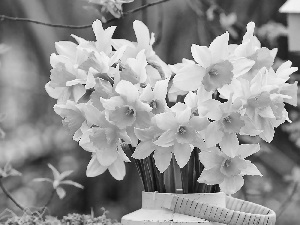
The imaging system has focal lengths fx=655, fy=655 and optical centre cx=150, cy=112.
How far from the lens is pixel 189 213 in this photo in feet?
2.43

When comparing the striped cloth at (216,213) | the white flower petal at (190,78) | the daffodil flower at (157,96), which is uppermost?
the white flower petal at (190,78)

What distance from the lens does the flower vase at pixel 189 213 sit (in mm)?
728

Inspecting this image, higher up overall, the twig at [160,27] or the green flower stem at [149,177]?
the twig at [160,27]

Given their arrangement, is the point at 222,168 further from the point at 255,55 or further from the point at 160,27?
the point at 160,27

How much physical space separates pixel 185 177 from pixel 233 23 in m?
1.24

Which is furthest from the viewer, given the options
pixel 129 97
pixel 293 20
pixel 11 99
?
pixel 11 99

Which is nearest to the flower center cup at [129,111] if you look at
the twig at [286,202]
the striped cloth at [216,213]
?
the striped cloth at [216,213]

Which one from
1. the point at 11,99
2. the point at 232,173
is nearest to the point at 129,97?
the point at 232,173

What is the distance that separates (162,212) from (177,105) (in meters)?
0.13

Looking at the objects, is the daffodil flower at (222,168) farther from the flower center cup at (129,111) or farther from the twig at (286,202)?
the twig at (286,202)

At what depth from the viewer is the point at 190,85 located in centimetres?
71

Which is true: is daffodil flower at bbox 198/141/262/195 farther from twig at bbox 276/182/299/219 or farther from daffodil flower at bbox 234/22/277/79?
twig at bbox 276/182/299/219

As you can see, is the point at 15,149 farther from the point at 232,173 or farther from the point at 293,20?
the point at 232,173

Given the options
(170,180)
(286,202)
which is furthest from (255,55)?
(286,202)
